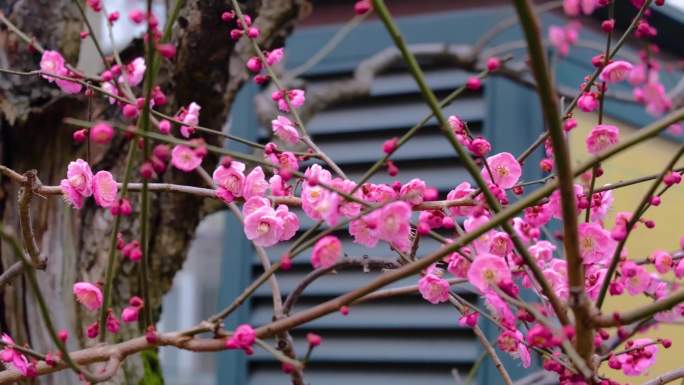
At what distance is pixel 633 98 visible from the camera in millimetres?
2436

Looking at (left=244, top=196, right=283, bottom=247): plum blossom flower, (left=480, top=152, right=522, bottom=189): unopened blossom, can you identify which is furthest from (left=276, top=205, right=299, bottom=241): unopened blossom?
(left=480, top=152, right=522, bottom=189): unopened blossom

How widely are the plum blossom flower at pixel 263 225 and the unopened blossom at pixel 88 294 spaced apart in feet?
0.66

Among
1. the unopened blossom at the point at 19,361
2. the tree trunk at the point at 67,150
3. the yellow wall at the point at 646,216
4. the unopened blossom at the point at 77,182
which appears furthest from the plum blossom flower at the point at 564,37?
the unopened blossom at the point at 19,361

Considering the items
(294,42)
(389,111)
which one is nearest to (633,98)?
(389,111)

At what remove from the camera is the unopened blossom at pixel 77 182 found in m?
1.16

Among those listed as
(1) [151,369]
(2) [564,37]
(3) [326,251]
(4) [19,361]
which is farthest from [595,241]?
(2) [564,37]

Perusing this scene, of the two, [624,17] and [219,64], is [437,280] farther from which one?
[624,17]

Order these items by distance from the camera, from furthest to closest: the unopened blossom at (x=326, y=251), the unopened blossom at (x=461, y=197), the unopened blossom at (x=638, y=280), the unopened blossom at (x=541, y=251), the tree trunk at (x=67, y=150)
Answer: the tree trunk at (x=67, y=150) < the unopened blossom at (x=541, y=251) < the unopened blossom at (x=461, y=197) < the unopened blossom at (x=638, y=280) < the unopened blossom at (x=326, y=251)

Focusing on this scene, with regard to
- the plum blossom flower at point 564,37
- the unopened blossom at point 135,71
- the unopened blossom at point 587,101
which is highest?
the plum blossom flower at point 564,37

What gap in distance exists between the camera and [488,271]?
92cm

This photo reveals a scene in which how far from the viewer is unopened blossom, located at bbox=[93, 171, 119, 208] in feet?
3.86

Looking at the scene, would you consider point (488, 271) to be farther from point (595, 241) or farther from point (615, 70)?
point (615, 70)

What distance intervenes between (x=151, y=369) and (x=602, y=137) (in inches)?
40.4

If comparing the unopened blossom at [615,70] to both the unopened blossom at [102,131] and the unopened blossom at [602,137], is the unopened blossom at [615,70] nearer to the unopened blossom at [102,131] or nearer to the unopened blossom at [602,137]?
the unopened blossom at [602,137]
